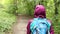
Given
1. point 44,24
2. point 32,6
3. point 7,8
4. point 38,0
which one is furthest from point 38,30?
point 7,8

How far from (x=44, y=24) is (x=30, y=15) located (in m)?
12.6

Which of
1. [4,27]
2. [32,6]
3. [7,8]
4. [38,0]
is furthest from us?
[7,8]

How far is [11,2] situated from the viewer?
17.8m

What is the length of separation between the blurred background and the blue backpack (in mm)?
5310

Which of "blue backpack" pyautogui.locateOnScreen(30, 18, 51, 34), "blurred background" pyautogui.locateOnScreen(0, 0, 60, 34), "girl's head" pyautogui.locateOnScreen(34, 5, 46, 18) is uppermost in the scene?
"girl's head" pyautogui.locateOnScreen(34, 5, 46, 18)

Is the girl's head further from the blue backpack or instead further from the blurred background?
the blurred background

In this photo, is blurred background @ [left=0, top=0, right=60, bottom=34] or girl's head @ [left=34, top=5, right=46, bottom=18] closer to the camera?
girl's head @ [left=34, top=5, right=46, bottom=18]

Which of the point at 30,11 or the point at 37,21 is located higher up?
the point at 37,21

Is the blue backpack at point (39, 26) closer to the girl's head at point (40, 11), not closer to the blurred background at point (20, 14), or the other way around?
the girl's head at point (40, 11)

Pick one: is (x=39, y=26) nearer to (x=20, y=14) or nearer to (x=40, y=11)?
(x=40, y=11)

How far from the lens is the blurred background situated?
32.2 ft

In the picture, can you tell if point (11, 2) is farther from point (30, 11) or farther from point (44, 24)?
point (44, 24)

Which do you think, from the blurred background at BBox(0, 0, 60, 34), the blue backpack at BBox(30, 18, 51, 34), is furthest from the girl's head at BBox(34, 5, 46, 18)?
the blurred background at BBox(0, 0, 60, 34)

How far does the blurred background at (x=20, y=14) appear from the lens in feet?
32.2
